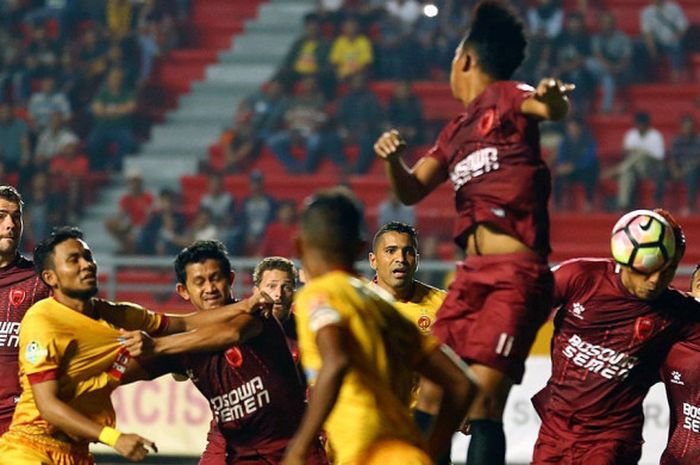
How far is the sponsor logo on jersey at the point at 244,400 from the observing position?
26.1 feet

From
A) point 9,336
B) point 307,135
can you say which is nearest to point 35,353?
point 9,336

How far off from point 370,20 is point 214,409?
13984 mm

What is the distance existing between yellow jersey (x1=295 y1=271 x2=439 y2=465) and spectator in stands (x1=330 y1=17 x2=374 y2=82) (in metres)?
15.7

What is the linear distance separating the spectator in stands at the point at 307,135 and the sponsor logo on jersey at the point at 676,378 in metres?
11.9

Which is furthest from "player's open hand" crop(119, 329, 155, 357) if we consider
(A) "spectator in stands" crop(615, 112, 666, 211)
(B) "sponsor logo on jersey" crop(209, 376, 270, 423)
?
(A) "spectator in stands" crop(615, 112, 666, 211)

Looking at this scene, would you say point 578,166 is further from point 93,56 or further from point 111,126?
point 93,56

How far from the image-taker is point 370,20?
70.4ft

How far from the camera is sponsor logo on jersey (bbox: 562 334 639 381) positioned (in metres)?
7.86

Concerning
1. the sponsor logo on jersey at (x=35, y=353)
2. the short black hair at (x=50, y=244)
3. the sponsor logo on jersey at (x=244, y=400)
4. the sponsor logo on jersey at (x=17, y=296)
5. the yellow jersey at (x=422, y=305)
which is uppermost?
the short black hair at (x=50, y=244)

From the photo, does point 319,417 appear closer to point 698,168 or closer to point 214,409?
point 214,409

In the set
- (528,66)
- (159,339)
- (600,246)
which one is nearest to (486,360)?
(159,339)

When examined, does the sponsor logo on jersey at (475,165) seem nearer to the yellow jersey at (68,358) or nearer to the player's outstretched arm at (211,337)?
the player's outstretched arm at (211,337)

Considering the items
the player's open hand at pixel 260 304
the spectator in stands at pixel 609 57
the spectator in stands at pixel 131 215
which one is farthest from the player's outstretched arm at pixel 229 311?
the spectator in stands at pixel 609 57

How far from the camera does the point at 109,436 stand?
6.89 meters
